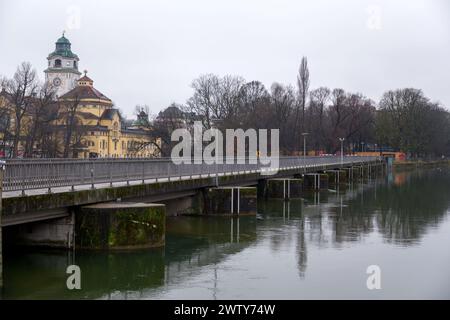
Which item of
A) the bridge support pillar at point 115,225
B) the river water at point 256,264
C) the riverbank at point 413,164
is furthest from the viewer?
the riverbank at point 413,164

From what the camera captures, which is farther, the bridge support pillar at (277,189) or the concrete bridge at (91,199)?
the bridge support pillar at (277,189)

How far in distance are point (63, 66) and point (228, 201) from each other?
340 ft

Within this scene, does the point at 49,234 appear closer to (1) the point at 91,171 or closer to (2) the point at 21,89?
(1) the point at 91,171

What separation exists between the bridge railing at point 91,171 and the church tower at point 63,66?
9579 centimetres

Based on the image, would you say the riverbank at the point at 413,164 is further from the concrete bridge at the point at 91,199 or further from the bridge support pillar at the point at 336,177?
the concrete bridge at the point at 91,199

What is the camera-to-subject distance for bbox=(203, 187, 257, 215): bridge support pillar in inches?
1257

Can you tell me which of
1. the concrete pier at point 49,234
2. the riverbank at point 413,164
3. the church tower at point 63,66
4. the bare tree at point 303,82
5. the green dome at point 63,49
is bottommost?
the concrete pier at point 49,234

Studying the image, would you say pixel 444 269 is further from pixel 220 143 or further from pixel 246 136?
pixel 246 136

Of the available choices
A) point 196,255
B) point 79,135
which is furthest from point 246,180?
point 79,135

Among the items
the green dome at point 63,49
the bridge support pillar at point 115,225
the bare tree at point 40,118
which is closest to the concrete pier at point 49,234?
the bridge support pillar at point 115,225

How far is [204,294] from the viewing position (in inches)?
612

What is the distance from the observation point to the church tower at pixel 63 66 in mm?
125500

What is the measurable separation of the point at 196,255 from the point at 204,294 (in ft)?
18.6
